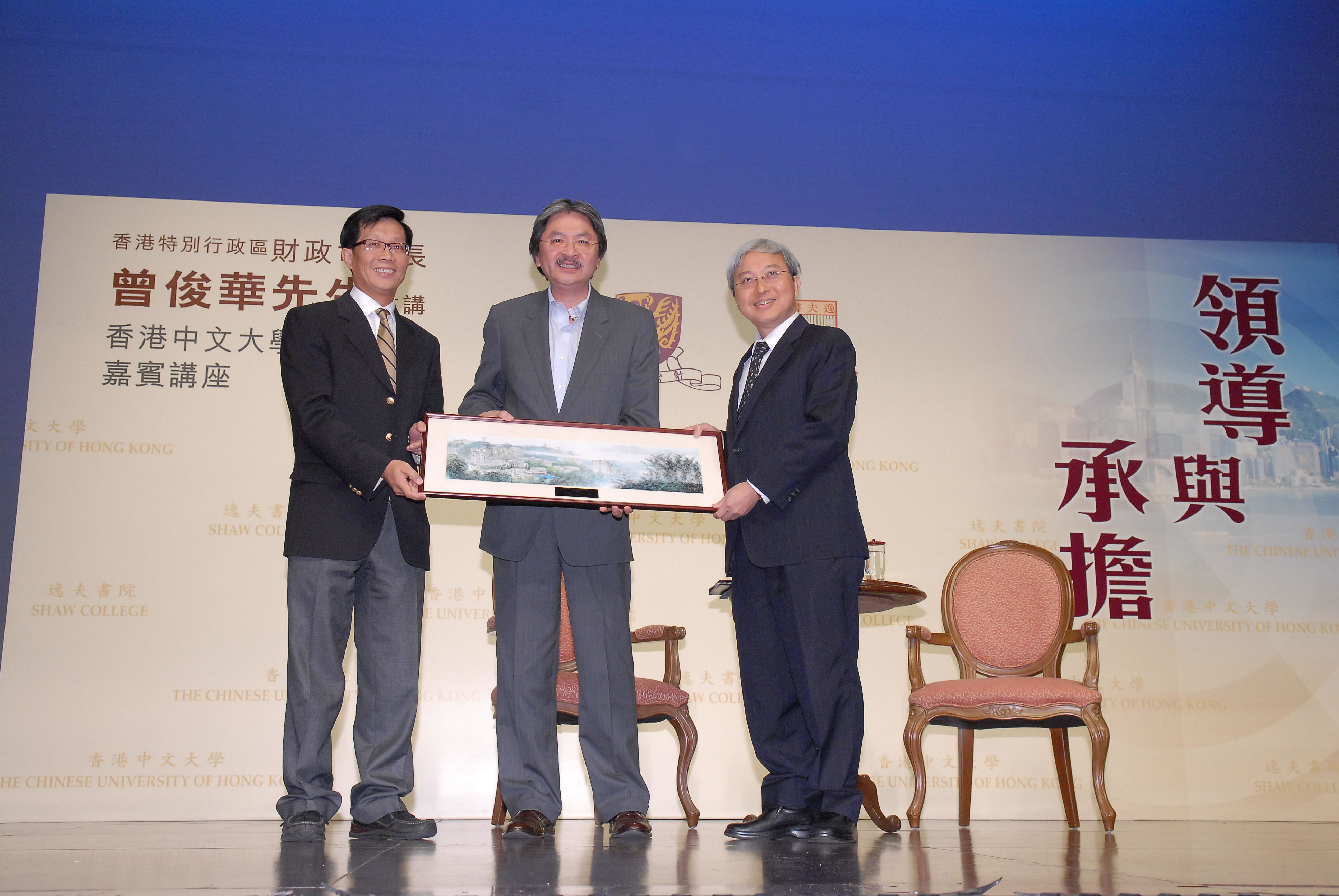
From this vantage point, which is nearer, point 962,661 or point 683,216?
point 962,661

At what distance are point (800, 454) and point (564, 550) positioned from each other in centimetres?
68

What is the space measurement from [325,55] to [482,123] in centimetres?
83

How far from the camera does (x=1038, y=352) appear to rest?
507 centimetres

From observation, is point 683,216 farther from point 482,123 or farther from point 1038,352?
point 1038,352

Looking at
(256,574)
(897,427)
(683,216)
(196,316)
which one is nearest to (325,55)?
(196,316)

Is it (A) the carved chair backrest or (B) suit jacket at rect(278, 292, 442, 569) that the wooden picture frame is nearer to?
(B) suit jacket at rect(278, 292, 442, 569)

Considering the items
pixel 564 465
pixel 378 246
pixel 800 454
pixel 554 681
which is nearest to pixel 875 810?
pixel 554 681

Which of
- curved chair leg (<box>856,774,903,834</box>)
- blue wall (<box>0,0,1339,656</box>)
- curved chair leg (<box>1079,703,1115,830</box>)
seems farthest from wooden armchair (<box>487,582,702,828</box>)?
blue wall (<box>0,0,1339,656</box>)

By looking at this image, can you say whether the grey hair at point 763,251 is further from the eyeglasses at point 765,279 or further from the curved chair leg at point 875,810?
the curved chair leg at point 875,810

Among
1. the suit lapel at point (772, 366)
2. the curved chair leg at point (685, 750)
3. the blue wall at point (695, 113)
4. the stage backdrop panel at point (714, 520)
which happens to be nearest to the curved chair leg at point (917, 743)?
the curved chair leg at point (685, 750)

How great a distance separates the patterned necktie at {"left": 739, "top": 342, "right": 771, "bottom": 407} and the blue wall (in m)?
2.01

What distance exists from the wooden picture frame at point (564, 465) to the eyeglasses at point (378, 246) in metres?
0.52

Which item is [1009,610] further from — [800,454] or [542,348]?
[542,348]

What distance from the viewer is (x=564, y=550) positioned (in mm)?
2777
